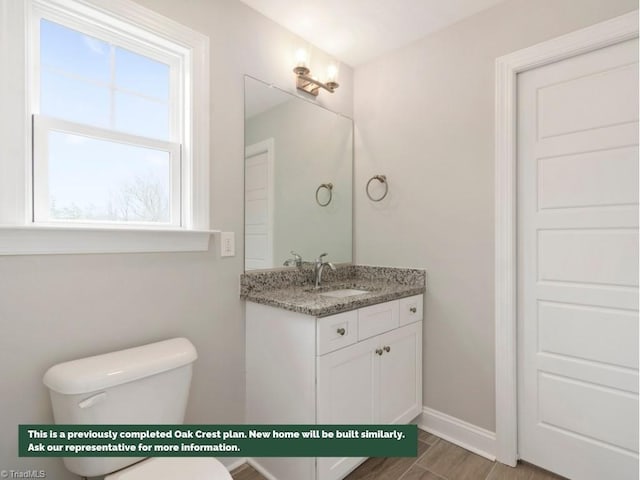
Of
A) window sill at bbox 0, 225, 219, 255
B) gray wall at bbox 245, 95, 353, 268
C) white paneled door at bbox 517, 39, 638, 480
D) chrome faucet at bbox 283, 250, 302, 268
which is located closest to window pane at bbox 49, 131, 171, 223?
window sill at bbox 0, 225, 219, 255

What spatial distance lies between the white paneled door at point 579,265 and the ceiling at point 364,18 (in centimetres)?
57

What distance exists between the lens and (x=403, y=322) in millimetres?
1954

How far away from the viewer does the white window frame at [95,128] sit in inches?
46.2

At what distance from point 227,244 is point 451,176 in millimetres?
1334

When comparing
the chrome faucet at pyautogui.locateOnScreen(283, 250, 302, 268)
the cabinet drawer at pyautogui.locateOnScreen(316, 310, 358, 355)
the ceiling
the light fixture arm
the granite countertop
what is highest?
the ceiling

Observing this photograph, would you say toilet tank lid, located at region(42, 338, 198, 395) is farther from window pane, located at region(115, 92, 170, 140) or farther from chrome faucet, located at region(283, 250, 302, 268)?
window pane, located at region(115, 92, 170, 140)

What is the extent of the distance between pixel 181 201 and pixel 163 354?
722 millimetres

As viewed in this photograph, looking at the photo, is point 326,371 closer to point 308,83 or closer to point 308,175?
point 308,175

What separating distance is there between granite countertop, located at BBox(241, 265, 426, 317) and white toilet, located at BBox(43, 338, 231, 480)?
1.74 feet

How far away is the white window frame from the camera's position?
117 cm

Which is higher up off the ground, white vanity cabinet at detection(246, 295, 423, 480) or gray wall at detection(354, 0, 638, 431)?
gray wall at detection(354, 0, 638, 431)

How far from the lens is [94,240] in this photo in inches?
52.1

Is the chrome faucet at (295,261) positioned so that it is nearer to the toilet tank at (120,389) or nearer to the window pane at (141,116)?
the toilet tank at (120,389)

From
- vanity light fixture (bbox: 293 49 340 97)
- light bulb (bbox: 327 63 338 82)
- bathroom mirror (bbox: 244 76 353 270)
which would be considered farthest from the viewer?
light bulb (bbox: 327 63 338 82)
